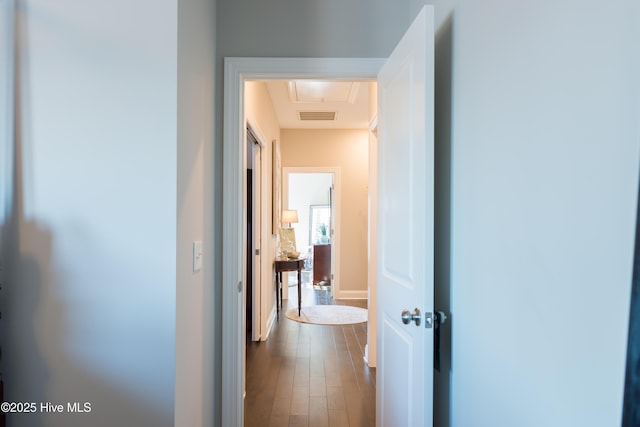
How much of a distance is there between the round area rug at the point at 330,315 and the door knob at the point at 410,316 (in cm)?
300

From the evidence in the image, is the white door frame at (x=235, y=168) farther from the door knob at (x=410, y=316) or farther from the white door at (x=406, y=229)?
the door knob at (x=410, y=316)

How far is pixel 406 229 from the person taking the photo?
4.62 feet

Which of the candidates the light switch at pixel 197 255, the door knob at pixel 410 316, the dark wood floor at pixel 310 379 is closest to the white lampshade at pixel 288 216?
the dark wood floor at pixel 310 379

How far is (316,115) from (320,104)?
50cm

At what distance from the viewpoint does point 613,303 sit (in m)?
0.63

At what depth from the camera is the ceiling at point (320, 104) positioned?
11.9 feet

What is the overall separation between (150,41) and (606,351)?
5.06ft

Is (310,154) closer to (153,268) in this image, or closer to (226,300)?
(226,300)

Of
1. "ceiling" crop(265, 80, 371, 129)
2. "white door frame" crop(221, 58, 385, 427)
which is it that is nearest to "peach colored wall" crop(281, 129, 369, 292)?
"ceiling" crop(265, 80, 371, 129)

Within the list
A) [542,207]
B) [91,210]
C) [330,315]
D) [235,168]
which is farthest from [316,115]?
[542,207]

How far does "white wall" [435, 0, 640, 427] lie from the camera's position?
2.06 ft

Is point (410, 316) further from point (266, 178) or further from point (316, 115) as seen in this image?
point (316, 115)

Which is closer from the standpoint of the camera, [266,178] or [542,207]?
[542,207]

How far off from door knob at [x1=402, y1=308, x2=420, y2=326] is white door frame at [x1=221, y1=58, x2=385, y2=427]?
2.99 feet
